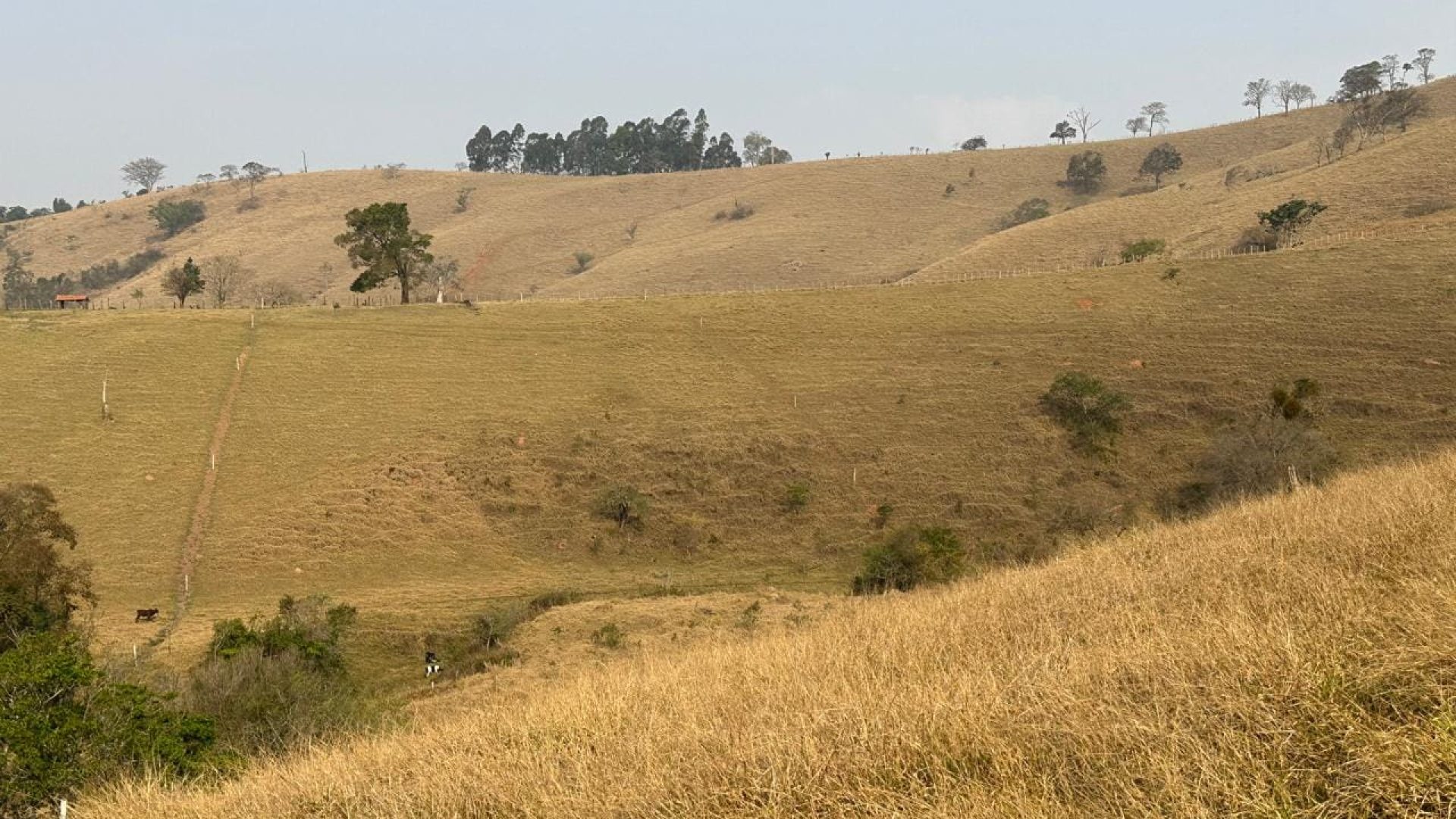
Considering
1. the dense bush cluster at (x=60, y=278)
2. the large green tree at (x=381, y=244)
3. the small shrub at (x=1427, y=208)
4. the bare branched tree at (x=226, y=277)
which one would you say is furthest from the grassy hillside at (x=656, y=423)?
the dense bush cluster at (x=60, y=278)

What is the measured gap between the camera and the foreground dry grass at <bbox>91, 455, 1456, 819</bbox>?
5.08 metres

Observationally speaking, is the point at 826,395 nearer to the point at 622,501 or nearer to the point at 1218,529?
the point at 622,501

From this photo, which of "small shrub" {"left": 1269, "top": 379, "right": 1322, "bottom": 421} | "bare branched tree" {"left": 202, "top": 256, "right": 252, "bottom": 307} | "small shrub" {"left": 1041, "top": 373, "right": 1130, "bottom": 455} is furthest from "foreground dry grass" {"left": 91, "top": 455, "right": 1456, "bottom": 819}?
"bare branched tree" {"left": 202, "top": 256, "right": 252, "bottom": 307}

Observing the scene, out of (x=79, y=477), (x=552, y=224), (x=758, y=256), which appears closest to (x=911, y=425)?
(x=79, y=477)

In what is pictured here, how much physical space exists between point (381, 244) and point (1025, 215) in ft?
276

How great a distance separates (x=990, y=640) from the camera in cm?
908

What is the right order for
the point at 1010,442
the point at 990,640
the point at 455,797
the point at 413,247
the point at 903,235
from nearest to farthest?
1. the point at 455,797
2. the point at 990,640
3. the point at 1010,442
4. the point at 413,247
5. the point at 903,235

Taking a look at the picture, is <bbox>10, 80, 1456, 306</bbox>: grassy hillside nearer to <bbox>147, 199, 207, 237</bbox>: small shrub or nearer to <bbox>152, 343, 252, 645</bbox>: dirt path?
<bbox>147, 199, 207, 237</bbox>: small shrub

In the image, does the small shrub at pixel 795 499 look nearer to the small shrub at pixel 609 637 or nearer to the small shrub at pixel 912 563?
the small shrub at pixel 912 563

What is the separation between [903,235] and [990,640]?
11886 cm

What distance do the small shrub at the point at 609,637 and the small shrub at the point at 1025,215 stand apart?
102m

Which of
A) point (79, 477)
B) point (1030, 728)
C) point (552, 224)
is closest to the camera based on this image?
point (1030, 728)

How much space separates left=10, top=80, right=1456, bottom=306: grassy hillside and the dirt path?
2121 inches

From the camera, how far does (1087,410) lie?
48562 mm
